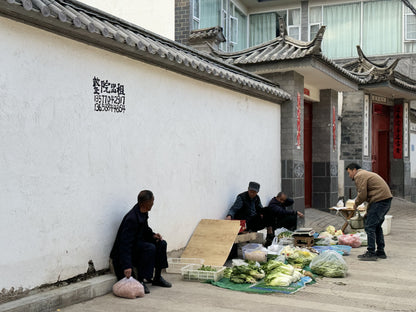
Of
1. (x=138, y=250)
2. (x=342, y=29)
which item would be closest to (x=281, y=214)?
(x=138, y=250)

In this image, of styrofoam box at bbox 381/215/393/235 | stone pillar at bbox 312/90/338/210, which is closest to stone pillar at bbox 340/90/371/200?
stone pillar at bbox 312/90/338/210

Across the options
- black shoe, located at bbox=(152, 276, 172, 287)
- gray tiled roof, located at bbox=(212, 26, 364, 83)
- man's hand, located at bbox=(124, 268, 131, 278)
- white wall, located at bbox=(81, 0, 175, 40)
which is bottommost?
black shoe, located at bbox=(152, 276, 172, 287)

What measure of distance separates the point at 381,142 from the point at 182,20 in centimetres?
847

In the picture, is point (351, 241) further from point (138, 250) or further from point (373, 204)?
point (138, 250)

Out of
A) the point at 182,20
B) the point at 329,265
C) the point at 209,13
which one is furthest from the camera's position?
the point at 209,13

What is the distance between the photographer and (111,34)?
606cm

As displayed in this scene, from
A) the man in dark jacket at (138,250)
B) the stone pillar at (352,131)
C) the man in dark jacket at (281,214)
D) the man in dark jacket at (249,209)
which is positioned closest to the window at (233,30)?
the stone pillar at (352,131)

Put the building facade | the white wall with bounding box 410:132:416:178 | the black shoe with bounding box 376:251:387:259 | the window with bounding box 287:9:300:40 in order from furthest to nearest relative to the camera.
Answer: the window with bounding box 287:9:300:40
the white wall with bounding box 410:132:416:178
the building facade
the black shoe with bounding box 376:251:387:259

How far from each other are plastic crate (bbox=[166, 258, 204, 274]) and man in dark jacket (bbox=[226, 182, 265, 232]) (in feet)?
5.82

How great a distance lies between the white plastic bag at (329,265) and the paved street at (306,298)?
11cm

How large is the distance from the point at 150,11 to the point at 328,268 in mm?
11625

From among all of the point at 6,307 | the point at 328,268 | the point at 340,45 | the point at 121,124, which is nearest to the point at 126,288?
the point at 6,307

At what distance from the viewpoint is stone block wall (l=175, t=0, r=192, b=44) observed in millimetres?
17141

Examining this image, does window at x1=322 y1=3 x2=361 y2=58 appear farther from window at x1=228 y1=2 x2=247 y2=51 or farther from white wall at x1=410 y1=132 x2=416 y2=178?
white wall at x1=410 y1=132 x2=416 y2=178
